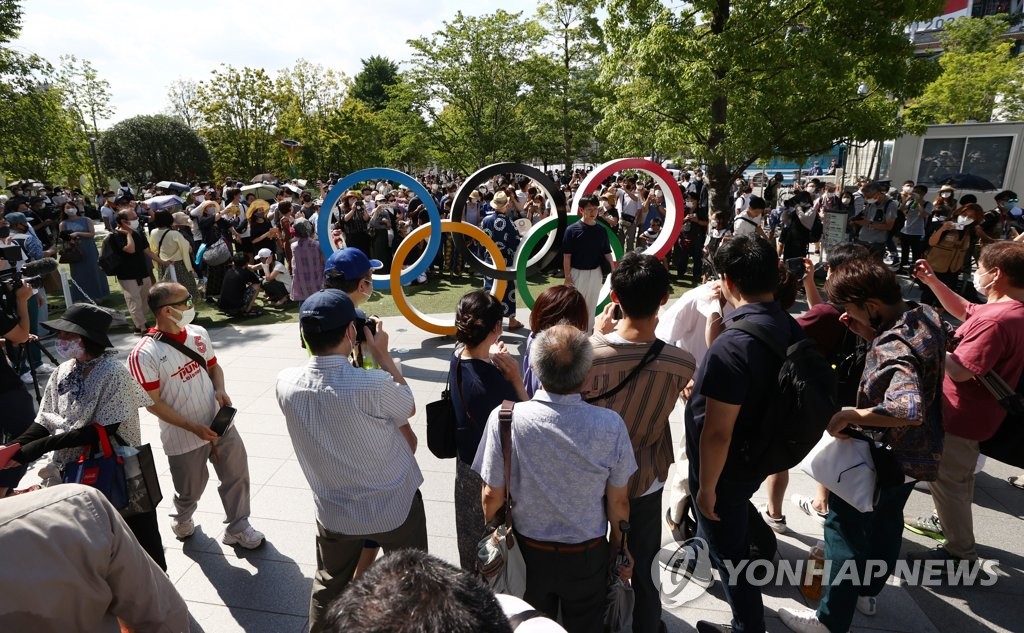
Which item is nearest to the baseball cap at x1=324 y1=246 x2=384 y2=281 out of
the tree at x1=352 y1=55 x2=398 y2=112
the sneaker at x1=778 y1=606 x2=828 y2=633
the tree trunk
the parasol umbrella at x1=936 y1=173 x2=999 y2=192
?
the sneaker at x1=778 y1=606 x2=828 y2=633

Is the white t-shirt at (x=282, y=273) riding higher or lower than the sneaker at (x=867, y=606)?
higher

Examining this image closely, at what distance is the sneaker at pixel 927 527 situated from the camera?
13.1 feet

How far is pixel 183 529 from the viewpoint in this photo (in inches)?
155

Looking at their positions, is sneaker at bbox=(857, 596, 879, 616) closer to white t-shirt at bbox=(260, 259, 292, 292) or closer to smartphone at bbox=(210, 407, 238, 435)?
smartphone at bbox=(210, 407, 238, 435)

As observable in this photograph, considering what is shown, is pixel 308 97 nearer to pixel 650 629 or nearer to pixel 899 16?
pixel 899 16

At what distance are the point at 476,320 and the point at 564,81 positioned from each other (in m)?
24.4

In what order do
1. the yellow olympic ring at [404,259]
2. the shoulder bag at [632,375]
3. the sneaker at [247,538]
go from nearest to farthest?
1. the shoulder bag at [632,375]
2. the sneaker at [247,538]
3. the yellow olympic ring at [404,259]

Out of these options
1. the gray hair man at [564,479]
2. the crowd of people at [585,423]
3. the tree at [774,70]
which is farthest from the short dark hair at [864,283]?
the tree at [774,70]

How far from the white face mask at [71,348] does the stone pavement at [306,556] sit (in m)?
1.53

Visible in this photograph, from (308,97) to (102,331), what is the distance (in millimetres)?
32125

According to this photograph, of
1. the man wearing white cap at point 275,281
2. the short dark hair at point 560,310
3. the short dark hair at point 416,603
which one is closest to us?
the short dark hair at point 416,603

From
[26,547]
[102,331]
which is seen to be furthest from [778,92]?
[26,547]

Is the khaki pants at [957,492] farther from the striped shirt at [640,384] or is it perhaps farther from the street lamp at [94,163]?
the street lamp at [94,163]

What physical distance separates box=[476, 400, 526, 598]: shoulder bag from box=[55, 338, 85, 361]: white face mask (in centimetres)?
223
